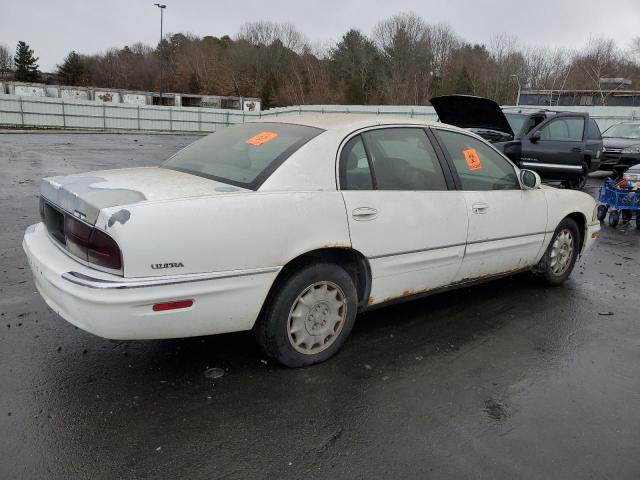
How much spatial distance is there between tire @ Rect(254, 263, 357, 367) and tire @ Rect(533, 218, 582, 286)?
244cm

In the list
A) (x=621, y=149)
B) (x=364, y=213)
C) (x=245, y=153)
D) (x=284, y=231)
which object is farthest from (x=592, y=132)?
(x=284, y=231)

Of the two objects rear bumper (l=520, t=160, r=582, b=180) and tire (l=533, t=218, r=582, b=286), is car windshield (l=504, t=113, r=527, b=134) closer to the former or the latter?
rear bumper (l=520, t=160, r=582, b=180)

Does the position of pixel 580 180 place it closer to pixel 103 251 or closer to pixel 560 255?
pixel 560 255

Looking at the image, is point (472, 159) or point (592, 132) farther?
point (592, 132)

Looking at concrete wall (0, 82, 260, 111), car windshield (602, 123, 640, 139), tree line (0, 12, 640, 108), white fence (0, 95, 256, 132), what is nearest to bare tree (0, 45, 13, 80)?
tree line (0, 12, 640, 108)

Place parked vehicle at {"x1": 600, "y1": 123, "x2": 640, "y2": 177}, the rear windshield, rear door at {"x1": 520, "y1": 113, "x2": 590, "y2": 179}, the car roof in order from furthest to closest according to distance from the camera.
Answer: parked vehicle at {"x1": 600, "y1": 123, "x2": 640, "y2": 177} → rear door at {"x1": 520, "y1": 113, "x2": 590, "y2": 179} → the car roof → the rear windshield

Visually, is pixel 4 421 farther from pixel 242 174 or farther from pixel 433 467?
pixel 433 467

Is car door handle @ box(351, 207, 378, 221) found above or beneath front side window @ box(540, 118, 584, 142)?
beneath

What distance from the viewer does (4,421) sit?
2.60 meters

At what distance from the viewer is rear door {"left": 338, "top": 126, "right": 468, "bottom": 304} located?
3.33m

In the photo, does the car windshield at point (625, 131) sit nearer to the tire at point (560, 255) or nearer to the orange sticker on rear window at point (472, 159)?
the tire at point (560, 255)

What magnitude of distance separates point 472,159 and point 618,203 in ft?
17.3

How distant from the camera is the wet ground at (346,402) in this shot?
2.43 meters

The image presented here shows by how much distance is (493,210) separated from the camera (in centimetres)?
412
